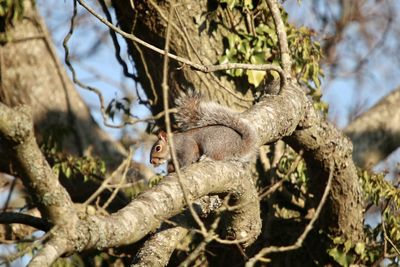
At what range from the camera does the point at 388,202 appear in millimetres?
3859

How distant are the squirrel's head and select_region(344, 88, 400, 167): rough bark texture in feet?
4.38

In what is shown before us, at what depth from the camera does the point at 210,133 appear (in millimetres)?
3379

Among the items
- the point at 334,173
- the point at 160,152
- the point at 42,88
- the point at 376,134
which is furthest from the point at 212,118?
the point at 42,88

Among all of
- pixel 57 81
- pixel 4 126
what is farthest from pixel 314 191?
pixel 4 126

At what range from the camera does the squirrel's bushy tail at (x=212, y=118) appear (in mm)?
3062

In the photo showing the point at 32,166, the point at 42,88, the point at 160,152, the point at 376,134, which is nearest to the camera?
the point at 32,166

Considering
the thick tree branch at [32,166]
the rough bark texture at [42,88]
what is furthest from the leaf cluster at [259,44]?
the thick tree branch at [32,166]

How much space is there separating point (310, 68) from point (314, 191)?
0.68 m

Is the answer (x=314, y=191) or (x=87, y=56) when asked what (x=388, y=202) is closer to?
(x=314, y=191)

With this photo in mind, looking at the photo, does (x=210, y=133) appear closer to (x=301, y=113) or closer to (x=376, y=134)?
(x=301, y=113)

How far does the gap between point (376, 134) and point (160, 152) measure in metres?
1.51

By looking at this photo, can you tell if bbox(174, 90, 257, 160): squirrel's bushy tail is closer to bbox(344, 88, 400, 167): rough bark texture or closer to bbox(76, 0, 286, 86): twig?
bbox(76, 0, 286, 86): twig

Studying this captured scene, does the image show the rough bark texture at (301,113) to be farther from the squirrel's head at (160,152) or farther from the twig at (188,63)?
the twig at (188,63)

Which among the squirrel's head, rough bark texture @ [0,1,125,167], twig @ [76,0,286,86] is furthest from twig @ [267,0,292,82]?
rough bark texture @ [0,1,125,167]
